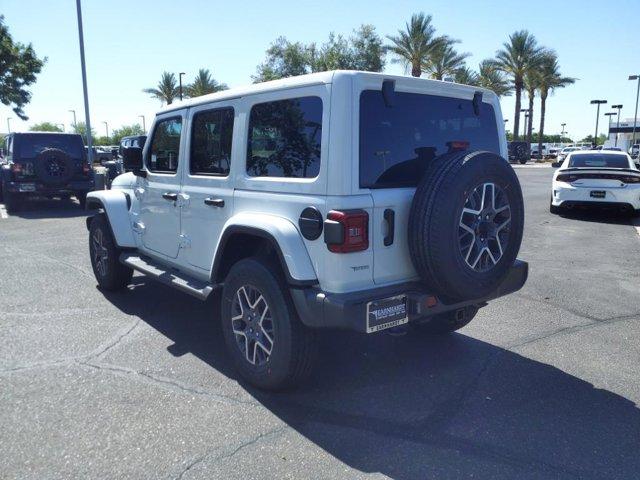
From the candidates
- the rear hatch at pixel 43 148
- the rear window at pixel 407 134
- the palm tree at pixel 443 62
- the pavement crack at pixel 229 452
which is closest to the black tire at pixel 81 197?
the rear hatch at pixel 43 148

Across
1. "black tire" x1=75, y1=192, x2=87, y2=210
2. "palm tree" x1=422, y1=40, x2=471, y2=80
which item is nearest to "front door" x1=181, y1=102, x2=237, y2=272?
"black tire" x1=75, y1=192, x2=87, y2=210

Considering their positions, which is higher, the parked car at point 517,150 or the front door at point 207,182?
the parked car at point 517,150

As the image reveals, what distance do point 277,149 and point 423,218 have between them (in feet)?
3.56

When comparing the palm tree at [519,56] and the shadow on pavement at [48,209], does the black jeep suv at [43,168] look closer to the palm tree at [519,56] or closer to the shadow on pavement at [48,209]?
the shadow on pavement at [48,209]

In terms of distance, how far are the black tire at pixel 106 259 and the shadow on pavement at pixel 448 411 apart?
1.44 m

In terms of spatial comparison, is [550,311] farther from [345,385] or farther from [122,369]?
[122,369]

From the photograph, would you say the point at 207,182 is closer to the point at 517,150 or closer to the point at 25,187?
the point at 25,187

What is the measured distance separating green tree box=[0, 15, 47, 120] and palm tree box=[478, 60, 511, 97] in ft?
100

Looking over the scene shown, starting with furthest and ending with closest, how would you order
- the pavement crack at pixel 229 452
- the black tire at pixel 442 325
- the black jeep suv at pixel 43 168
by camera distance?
1. the black jeep suv at pixel 43 168
2. the black tire at pixel 442 325
3. the pavement crack at pixel 229 452

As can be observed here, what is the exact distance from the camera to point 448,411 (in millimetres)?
3404

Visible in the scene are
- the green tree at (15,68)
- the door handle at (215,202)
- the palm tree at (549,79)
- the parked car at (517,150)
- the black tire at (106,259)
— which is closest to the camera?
the door handle at (215,202)

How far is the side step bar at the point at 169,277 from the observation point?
13.5 ft

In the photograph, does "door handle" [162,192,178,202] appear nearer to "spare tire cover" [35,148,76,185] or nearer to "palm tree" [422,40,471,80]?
"spare tire cover" [35,148,76,185]

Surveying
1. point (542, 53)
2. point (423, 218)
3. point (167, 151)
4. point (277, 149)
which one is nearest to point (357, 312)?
point (423, 218)
